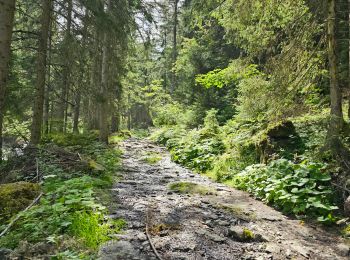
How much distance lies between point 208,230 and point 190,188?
110 inches

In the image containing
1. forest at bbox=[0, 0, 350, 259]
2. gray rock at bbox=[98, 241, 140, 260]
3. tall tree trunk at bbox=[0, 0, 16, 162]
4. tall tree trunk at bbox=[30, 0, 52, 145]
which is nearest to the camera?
gray rock at bbox=[98, 241, 140, 260]

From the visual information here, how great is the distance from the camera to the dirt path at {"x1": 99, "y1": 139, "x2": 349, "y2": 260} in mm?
4156

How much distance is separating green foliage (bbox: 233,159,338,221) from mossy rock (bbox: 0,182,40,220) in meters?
4.25

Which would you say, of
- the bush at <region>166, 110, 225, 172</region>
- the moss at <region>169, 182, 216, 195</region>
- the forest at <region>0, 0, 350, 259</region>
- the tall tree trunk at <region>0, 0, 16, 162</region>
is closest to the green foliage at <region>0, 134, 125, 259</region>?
the forest at <region>0, 0, 350, 259</region>

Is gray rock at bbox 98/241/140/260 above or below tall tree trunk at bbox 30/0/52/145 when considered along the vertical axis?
below

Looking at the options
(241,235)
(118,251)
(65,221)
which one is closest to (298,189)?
(241,235)

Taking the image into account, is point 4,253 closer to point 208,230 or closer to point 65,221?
point 65,221

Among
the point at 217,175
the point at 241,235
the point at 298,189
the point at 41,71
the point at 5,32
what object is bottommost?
the point at 241,235

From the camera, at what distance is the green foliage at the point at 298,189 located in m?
5.96

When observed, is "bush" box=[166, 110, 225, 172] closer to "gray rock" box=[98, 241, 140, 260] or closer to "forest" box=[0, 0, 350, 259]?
"forest" box=[0, 0, 350, 259]

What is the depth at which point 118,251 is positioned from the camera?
3871 mm

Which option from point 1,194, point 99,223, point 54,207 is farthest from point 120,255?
point 1,194

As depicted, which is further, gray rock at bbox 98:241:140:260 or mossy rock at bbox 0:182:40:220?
mossy rock at bbox 0:182:40:220

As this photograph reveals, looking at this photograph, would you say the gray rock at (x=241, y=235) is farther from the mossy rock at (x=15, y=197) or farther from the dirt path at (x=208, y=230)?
the mossy rock at (x=15, y=197)
